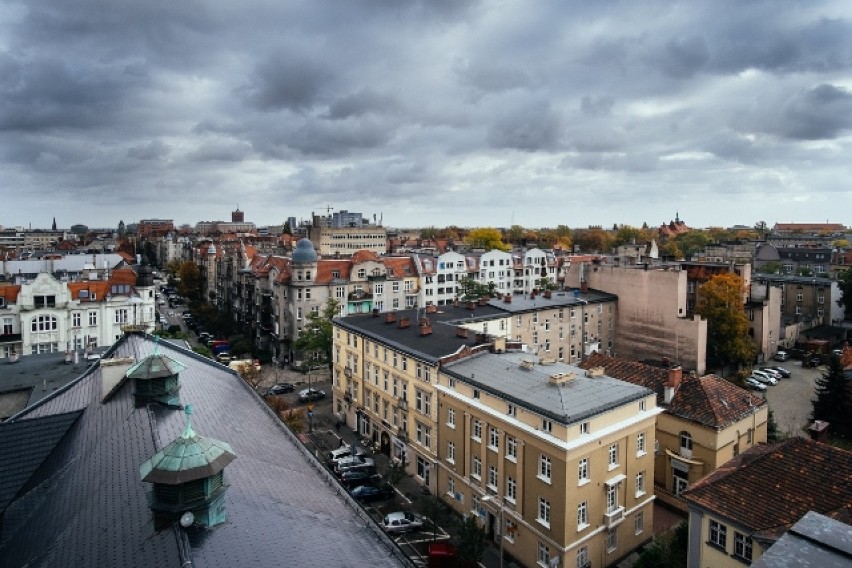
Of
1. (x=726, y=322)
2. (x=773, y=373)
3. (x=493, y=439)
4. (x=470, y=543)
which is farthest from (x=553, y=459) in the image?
(x=773, y=373)

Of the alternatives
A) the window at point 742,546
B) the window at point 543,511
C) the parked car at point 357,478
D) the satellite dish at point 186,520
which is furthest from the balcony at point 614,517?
the satellite dish at point 186,520

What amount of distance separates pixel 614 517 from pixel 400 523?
37.1 ft

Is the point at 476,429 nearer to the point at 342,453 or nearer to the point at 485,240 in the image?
the point at 342,453

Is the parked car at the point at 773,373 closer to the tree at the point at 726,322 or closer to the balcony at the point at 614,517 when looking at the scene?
the tree at the point at 726,322

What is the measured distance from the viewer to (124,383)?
22.5 meters

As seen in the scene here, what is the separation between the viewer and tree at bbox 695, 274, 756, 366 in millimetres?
59344

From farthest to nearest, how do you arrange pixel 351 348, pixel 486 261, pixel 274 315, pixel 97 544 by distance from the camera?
1. pixel 486 261
2. pixel 274 315
3. pixel 351 348
4. pixel 97 544

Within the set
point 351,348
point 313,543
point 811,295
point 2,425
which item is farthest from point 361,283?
point 811,295

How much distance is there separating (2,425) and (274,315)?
4888 centimetres

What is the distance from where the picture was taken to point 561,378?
28531 mm

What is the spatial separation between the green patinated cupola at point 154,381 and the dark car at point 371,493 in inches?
674

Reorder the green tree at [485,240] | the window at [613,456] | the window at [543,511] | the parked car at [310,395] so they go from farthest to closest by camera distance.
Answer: the green tree at [485,240]
the parked car at [310,395]
the window at [613,456]
the window at [543,511]

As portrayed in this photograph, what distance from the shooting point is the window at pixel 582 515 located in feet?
86.2

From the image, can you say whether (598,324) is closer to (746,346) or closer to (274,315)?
(746,346)
